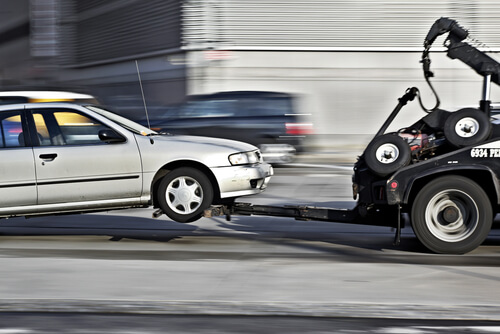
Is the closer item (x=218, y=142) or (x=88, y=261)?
(x=88, y=261)

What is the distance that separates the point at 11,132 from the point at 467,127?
4560 millimetres

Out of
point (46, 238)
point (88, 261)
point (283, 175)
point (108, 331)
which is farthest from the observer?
point (283, 175)

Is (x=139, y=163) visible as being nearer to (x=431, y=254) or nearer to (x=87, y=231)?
(x=87, y=231)

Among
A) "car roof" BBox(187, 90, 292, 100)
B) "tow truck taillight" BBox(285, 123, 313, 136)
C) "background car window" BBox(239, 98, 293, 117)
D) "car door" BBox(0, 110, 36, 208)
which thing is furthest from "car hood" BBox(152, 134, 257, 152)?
"car roof" BBox(187, 90, 292, 100)

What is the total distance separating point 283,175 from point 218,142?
7417 millimetres

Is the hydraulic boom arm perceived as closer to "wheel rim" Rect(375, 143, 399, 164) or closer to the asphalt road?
"wheel rim" Rect(375, 143, 399, 164)

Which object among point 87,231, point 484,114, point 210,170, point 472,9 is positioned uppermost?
point 472,9

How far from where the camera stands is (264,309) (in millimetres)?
5453

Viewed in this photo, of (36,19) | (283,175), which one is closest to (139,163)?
(283,175)

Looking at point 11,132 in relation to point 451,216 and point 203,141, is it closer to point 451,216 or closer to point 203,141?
point 203,141

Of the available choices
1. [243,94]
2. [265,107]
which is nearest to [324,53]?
[243,94]

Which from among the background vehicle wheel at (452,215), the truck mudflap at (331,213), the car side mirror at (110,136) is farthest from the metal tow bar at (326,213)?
the car side mirror at (110,136)

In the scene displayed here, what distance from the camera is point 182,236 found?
899cm

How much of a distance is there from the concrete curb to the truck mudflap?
96.6 inches
